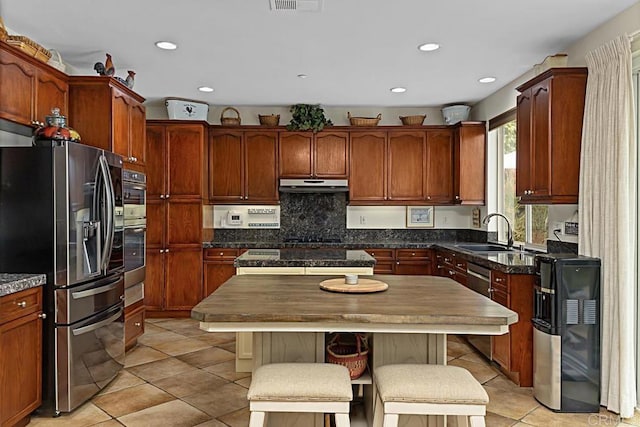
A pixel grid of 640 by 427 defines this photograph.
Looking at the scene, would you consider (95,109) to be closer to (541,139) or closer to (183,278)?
(183,278)

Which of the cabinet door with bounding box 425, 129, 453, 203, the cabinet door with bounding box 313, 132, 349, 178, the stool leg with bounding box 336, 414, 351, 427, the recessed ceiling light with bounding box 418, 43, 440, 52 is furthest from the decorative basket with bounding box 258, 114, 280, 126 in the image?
the stool leg with bounding box 336, 414, 351, 427

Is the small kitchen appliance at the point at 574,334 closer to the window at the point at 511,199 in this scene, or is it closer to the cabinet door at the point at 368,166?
the window at the point at 511,199

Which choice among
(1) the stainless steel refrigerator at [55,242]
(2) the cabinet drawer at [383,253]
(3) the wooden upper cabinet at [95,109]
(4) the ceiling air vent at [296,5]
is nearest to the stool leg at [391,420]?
(1) the stainless steel refrigerator at [55,242]

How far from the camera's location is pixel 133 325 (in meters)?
4.46

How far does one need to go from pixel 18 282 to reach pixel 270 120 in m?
3.81

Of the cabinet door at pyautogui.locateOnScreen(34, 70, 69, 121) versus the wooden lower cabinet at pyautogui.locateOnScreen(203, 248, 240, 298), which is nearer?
the cabinet door at pyautogui.locateOnScreen(34, 70, 69, 121)

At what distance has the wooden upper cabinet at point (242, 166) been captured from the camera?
6.11 m

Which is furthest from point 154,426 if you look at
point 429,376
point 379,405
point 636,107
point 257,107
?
point 257,107

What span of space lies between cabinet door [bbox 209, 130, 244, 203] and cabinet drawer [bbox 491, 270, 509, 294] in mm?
3331

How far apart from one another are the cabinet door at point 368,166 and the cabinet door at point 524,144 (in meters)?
2.24

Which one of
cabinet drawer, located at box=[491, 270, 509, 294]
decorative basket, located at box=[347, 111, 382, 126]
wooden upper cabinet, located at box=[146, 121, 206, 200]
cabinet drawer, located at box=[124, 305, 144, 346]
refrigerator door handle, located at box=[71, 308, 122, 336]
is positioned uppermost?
decorative basket, located at box=[347, 111, 382, 126]

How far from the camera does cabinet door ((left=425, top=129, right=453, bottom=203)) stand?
612 centimetres

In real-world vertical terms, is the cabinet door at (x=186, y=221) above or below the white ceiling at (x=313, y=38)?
below

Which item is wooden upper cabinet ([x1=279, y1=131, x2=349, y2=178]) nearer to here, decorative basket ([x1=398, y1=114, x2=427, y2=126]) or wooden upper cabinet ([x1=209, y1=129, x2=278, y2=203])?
wooden upper cabinet ([x1=209, y1=129, x2=278, y2=203])
